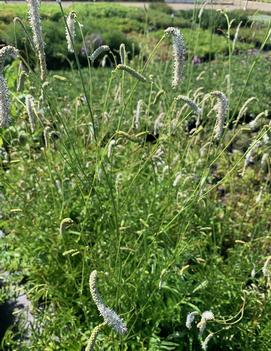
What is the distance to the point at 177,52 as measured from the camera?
1.58 meters

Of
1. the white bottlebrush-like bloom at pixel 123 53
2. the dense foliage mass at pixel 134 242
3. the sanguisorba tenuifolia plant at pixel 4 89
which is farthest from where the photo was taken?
the white bottlebrush-like bloom at pixel 123 53

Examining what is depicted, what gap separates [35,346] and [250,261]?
3.99 ft

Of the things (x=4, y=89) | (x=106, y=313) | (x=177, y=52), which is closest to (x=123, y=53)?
(x=177, y=52)

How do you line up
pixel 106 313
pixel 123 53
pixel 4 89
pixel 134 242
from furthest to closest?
pixel 134 242
pixel 123 53
pixel 4 89
pixel 106 313

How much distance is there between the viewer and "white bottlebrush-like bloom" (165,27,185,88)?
5.06 ft

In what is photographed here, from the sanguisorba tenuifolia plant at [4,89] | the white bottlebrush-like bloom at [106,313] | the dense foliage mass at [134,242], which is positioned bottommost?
the dense foliage mass at [134,242]

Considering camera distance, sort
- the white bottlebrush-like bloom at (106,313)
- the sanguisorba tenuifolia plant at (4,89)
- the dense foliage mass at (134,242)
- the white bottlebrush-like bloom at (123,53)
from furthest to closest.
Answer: the white bottlebrush-like bloom at (123,53)
the dense foliage mass at (134,242)
the sanguisorba tenuifolia plant at (4,89)
the white bottlebrush-like bloom at (106,313)

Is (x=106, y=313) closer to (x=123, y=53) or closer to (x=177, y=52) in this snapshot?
(x=177, y=52)

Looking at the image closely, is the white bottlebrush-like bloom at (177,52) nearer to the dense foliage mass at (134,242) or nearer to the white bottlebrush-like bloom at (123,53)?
the dense foliage mass at (134,242)

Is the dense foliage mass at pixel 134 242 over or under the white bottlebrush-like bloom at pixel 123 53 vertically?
under

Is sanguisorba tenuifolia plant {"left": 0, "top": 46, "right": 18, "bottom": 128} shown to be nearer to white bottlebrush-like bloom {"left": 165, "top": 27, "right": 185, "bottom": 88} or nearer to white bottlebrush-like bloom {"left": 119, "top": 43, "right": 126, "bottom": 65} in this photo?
white bottlebrush-like bloom {"left": 165, "top": 27, "right": 185, "bottom": 88}

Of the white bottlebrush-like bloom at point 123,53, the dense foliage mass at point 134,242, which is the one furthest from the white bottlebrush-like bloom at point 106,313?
the white bottlebrush-like bloom at point 123,53

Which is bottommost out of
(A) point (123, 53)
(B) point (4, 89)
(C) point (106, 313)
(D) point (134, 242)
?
(D) point (134, 242)

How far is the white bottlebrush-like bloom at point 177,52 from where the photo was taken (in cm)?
154
